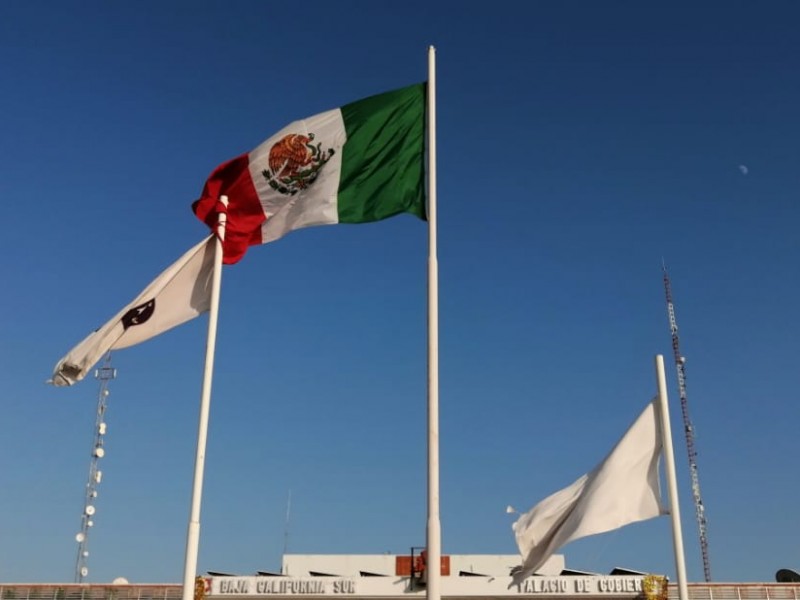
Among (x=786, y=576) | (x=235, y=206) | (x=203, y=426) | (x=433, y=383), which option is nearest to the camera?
(x=433, y=383)

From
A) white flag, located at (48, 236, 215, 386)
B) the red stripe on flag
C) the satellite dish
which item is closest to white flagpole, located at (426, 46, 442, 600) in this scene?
the red stripe on flag

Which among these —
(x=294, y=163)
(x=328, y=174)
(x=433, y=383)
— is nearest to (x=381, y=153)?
(x=328, y=174)

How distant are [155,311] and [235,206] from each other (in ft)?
7.19

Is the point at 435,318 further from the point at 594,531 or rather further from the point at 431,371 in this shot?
the point at 594,531

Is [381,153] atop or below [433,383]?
atop

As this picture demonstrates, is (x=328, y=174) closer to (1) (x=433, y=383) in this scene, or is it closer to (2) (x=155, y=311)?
(2) (x=155, y=311)

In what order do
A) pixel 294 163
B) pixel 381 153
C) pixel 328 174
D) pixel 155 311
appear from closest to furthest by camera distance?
pixel 381 153 < pixel 328 174 < pixel 155 311 < pixel 294 163

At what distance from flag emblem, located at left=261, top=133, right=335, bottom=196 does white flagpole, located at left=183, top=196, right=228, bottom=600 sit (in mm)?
930

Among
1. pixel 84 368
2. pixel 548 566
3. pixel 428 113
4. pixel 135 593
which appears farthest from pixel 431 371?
pixel 548 566

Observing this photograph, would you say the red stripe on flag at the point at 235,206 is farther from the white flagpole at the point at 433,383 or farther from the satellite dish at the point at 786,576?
the satellite dish at the point at 786,576

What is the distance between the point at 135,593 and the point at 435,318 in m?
29.6

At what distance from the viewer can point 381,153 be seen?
48.9ft

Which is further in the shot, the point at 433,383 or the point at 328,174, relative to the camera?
the point at 328,174

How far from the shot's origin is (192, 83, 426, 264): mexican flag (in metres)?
14.6
